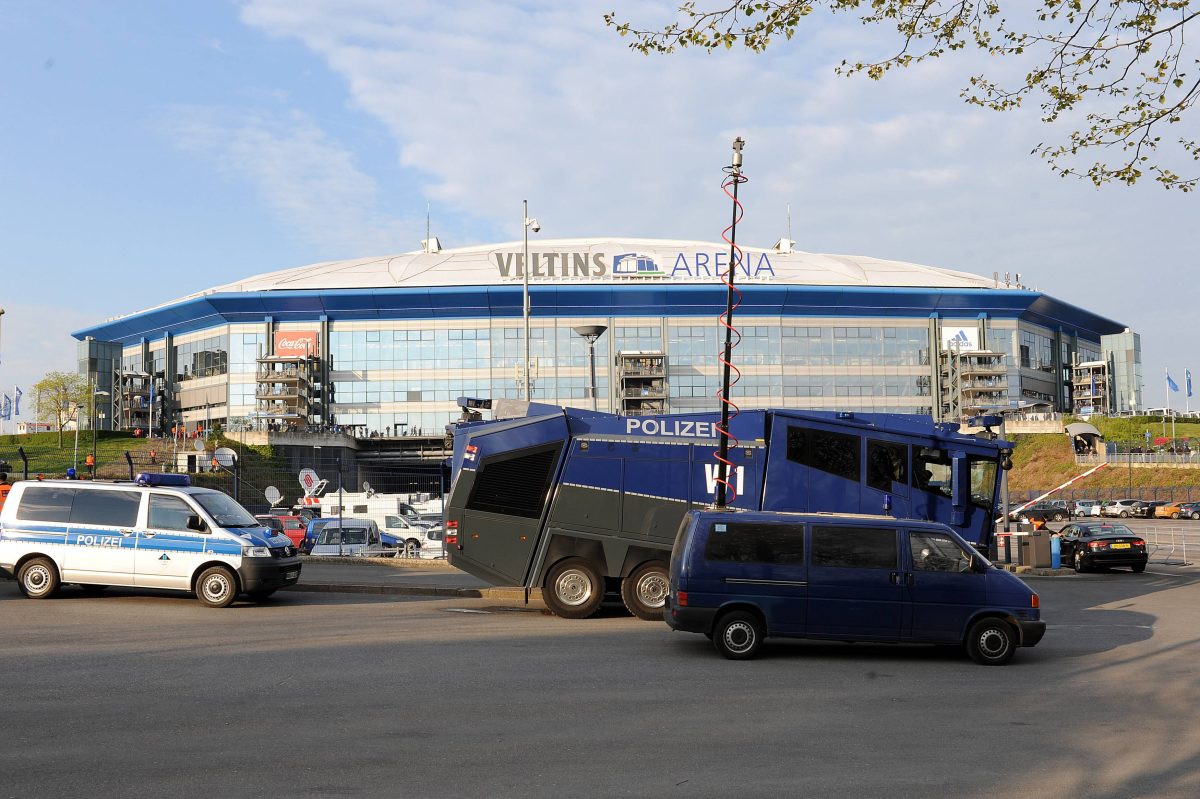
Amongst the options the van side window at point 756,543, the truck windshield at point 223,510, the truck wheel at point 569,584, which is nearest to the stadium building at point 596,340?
the truck windshield at point 223,510

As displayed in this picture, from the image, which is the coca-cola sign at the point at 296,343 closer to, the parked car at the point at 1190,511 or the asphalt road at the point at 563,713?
the parked car at the point at 1190,511

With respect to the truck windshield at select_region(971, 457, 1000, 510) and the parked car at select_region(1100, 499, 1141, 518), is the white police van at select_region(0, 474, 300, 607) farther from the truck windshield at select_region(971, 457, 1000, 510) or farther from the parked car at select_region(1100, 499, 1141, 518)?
the parked car at select_region(1100, 499, 1141, 518)

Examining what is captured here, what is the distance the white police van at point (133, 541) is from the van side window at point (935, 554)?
10.4 metres

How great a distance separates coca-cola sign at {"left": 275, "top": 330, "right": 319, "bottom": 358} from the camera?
89.2 m

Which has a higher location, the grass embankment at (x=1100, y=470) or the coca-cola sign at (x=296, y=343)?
the coca-cola sign at (x=296, y=343)

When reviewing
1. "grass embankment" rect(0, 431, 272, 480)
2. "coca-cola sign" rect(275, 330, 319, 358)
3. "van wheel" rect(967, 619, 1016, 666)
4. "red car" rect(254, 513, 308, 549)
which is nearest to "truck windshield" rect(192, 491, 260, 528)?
"van wheel" rect(967, 619, 1016, 666)

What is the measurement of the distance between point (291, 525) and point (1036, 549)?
24.4 meters

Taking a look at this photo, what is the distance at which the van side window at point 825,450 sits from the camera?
17.8 meters

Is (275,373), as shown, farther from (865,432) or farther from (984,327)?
(865,432)

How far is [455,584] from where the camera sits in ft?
73.6

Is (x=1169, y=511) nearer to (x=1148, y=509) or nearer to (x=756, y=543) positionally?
(x=1148, y=509)

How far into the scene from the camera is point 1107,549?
2897cm

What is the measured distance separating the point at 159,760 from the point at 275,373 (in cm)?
8634

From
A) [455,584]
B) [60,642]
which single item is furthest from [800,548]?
[455,584]
